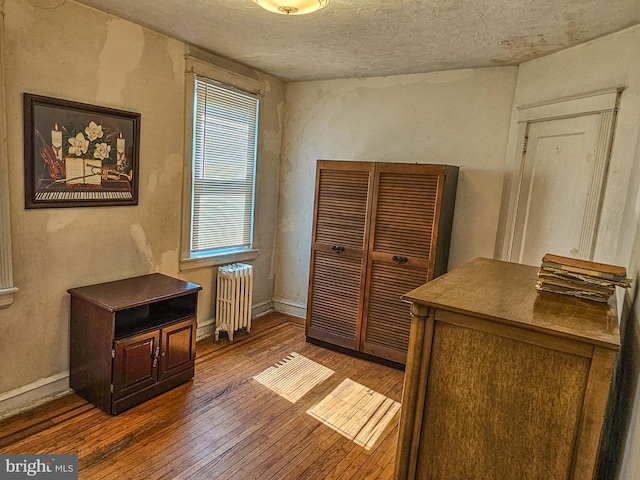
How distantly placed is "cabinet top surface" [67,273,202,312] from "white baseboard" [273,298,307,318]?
171cm

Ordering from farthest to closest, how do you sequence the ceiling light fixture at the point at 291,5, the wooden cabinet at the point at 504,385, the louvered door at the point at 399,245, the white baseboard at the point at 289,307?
the white baseboard at the point at 289,307 → the louvered door at the point at 399,245 → the ceiling light fixture at the point at 291,5 → the wooden cabinet at the point at 504,385

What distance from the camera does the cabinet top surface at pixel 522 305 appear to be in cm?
111

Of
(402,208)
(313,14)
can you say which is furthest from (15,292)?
(402,208)

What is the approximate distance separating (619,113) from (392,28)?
1.45 m

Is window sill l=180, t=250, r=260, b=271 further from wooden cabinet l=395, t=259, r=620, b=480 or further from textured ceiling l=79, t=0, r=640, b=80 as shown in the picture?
wooden cabinet l=395, t=259, r=620, b=480

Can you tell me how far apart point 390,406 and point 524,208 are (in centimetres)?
183

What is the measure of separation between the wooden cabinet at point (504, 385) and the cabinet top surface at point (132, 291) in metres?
1.91

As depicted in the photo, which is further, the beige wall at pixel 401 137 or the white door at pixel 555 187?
the beige wall at pixel 401 137

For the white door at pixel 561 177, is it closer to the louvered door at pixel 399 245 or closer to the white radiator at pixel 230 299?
the louvered door at pixel 399 245

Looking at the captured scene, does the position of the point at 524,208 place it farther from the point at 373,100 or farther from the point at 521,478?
the point at 521,478

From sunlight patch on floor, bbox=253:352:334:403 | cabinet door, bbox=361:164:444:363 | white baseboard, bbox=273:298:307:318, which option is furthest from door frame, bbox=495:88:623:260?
white baseboard, bbox=273:298:307:318

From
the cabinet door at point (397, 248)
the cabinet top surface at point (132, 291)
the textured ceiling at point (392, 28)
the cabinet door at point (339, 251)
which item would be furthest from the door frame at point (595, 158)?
the cabinet top surface at point (132, 291)

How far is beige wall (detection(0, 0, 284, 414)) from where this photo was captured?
92.3 inches

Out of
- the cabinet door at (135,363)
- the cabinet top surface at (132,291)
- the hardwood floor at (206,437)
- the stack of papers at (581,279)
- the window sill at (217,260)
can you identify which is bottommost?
the hardwood floor at (206,437)
